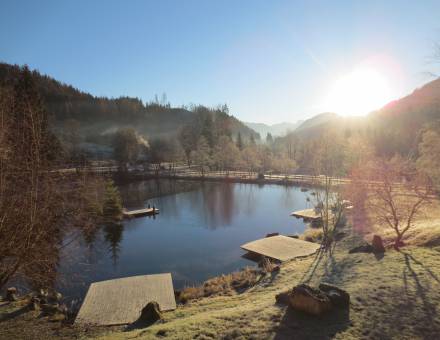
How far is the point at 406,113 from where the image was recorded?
92625mm

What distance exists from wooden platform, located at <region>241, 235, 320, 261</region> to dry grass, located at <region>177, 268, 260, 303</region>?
2380 mm

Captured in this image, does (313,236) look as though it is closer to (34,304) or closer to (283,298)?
(283,298)

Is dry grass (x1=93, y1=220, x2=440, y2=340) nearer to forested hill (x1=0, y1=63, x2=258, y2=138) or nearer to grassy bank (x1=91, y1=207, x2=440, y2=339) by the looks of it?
grassy bank (x1=91, y1=207, x2=440, y2=339)

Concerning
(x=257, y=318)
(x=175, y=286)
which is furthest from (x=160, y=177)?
(x=257, y=318)

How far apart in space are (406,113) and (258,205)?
83626mm

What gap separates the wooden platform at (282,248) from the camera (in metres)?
16.1

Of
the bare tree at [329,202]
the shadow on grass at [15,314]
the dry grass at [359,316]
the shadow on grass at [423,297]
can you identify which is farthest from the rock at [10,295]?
the bare tree at [329,202]

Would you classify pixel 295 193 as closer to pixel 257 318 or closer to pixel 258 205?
pixel 258 205

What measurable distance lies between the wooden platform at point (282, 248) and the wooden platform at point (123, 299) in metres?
5.98

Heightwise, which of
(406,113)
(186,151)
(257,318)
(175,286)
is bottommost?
(175,286)

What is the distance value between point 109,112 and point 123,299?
131164 millimetres

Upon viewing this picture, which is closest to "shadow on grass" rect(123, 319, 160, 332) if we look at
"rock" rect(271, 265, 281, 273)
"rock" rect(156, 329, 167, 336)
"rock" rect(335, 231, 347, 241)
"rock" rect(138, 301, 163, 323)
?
"rock" rect(138, 301, 163, 323)

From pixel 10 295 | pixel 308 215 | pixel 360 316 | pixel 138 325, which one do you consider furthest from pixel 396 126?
pixel 10 295

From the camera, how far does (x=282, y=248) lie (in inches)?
688
